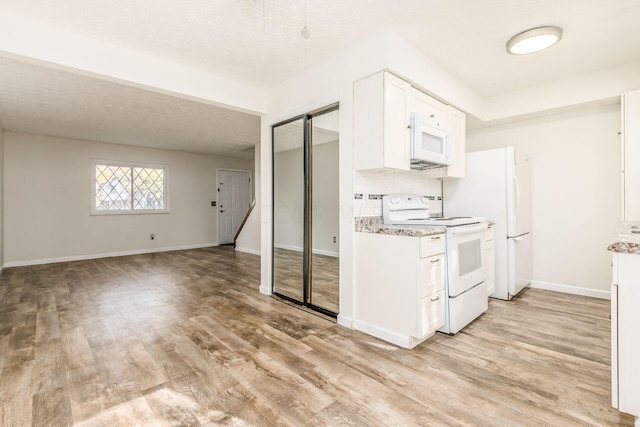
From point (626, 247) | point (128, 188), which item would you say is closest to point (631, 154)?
point (626, 247)

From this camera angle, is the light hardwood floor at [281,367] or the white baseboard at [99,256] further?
the white baseboard at [99,256]

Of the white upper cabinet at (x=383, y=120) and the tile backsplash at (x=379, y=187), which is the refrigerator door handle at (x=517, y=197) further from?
the white upper cabinet at (x=383, y=120)

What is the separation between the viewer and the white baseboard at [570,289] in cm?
335

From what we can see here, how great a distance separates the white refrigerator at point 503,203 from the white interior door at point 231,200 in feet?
20.0

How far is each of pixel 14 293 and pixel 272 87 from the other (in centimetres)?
404

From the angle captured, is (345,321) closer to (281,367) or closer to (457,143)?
(281,367)

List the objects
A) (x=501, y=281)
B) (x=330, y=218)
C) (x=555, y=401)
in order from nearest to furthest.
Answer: (x=555, y=401)
(x=330, y=218)
(x=501, y=281)

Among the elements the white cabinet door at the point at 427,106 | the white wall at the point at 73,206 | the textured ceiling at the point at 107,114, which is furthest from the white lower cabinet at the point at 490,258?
the white wall at the point at 73,206

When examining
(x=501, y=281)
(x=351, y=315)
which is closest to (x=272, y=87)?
(x=351, y=315)

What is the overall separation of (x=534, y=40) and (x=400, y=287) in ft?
7.37

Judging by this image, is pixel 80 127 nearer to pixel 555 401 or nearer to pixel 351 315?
pixel 351 315

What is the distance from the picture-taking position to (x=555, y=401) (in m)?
1.62

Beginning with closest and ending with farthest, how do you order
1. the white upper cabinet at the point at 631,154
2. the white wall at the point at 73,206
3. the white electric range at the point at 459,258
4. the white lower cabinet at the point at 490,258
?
the white electric range at the point at 459,258, the white upper cabinet at the point at 631,154, the white lower cabinet at the point at 490,258, the white wall at the point at 73,206

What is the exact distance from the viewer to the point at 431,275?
2.31 m
